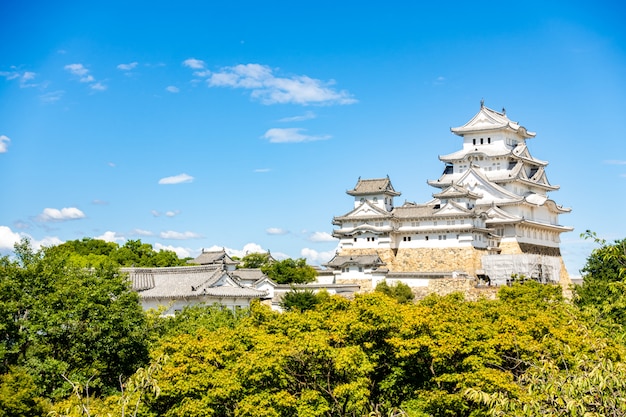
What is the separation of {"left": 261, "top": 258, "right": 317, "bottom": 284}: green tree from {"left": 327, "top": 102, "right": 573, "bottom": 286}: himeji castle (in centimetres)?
274

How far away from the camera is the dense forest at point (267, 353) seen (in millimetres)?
19438

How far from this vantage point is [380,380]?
74.5ft

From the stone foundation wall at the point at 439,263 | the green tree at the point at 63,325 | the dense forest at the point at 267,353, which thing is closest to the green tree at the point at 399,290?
the stone foundation wall at the point at 439,263

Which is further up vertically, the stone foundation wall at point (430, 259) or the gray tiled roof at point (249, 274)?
the stone foundation wall at point (430, 259)

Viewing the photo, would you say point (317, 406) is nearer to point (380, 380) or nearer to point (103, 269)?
point (380, 380)

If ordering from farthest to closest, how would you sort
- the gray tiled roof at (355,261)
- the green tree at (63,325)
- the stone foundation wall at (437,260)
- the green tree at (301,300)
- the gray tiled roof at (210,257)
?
the gray tiled roof at (210,257)
the gray tiled roof at (355,261)
the stone foundation wall at (437,260)
the green tree at (301,300)
the green tree at (63,325)

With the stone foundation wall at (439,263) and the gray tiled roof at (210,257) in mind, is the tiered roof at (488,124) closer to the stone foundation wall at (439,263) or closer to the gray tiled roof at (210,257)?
the stone foundation wall at (439,263)

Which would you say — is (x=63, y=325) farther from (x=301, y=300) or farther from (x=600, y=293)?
(x=600, y=293)

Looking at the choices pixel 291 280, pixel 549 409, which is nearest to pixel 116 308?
pixel 549 409

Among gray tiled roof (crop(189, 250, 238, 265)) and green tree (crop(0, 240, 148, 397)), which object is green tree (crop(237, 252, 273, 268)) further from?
green tree (crop(0, 240, 148, 397))

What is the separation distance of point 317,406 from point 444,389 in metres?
4.05

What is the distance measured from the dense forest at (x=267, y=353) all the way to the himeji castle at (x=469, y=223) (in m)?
24.7

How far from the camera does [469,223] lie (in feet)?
172

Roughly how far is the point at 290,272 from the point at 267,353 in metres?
35.8
